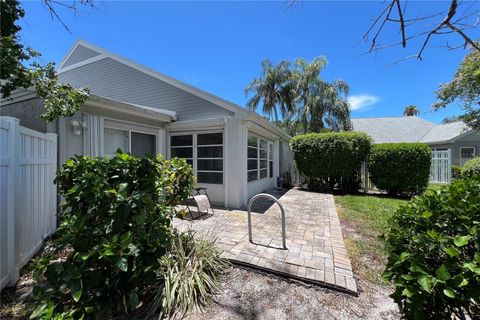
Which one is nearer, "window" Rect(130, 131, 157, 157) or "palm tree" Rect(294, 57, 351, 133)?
"window" Rect(130, 131, 157, 157)

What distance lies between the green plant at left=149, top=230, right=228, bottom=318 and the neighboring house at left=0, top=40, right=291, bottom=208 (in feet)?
13.4

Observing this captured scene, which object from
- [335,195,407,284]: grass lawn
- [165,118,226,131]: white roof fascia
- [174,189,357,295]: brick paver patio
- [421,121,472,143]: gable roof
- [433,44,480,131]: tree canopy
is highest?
[433,44,480,131]: tree canopy

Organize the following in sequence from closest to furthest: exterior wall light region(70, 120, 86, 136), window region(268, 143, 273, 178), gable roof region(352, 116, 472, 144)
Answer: exterior wall light region(70, 120, 86, 136), window region(268, 143, 273, 178), gable roof region(352, 116, 472, 144)

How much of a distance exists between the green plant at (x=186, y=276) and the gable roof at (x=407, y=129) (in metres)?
20.5

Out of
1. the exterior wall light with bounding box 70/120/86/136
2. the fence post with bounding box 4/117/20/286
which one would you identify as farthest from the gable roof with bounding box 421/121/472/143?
the fence post with bounding box 4/117/20/286

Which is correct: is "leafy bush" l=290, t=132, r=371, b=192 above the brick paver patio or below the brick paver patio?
above

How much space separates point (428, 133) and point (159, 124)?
83.1 ft

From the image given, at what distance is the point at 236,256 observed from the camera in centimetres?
369

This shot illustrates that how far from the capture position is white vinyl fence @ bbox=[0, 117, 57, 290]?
274 centimetres

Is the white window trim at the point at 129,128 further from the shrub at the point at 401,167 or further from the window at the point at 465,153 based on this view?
the window at the point at 465,153

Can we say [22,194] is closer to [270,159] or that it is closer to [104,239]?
[104,239]

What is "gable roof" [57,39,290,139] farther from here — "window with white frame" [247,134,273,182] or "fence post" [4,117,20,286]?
"fence post" [4,117,20,286]

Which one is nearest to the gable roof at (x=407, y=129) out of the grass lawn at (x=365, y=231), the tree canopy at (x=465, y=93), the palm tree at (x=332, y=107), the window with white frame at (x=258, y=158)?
the palm tree at (x=332, y=107)

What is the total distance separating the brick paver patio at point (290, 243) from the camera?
3.22 meters
